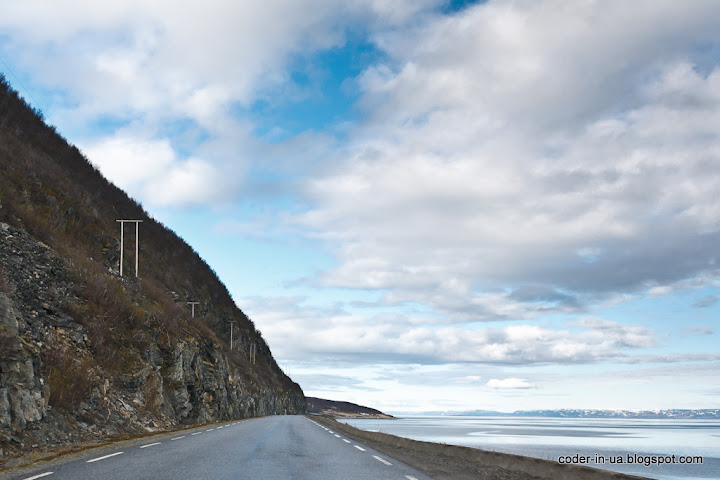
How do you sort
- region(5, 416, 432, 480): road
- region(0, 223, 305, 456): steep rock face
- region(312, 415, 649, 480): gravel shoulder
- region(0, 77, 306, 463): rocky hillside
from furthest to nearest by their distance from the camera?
region(0, 77, 306, 463): rocky hillside, region(0, 223, 305, 456): steep rock face, region(5, 416, 432, 480): road, region(312, 415, 649, 480): gravel shoulder

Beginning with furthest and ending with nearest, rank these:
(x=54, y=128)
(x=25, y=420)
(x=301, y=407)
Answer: (x=301, y=407), (x=54, y=128), (x=25, y=420)

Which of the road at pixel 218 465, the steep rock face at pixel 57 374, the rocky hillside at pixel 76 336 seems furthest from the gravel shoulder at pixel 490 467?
the steep rock face at pixel 57 374

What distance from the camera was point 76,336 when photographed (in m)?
26.7

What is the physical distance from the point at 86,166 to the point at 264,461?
78.2m

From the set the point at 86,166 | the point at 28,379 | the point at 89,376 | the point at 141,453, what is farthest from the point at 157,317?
the point at 86,166

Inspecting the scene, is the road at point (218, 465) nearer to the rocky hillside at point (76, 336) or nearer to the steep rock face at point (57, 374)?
the steep rock face at point (57, 374)

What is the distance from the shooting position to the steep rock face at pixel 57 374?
17.4 meters

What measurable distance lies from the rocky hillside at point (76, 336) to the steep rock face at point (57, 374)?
60 millimetres

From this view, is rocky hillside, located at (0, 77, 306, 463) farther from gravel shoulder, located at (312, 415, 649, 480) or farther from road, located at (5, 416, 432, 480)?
gravel shoulder, located at (312, 415, 649, 480)

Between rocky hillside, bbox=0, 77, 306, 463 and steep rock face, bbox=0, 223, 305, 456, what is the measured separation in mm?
60

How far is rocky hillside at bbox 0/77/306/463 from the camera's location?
18.4m

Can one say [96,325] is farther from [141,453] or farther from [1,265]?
[141,453]

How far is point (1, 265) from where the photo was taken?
2412cm

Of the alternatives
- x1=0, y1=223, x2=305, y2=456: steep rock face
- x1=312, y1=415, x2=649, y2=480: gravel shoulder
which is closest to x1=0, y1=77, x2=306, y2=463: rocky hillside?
x1=0, y1=223, x2=305, y2=456: steep rock face
